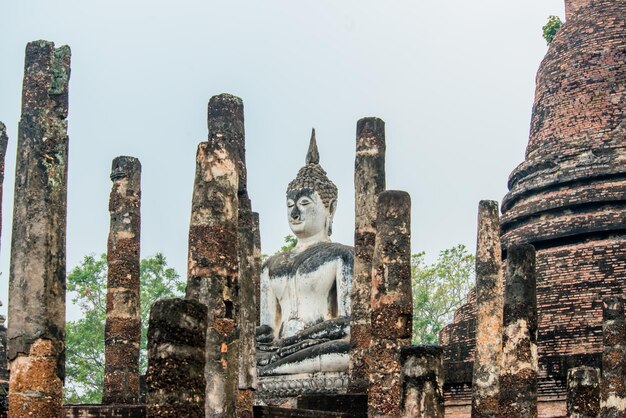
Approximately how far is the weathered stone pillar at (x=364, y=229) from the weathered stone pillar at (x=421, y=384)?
2.17m

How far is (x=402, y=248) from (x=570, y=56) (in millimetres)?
9374

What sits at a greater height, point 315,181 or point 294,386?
point 315,181

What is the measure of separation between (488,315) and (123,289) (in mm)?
4380

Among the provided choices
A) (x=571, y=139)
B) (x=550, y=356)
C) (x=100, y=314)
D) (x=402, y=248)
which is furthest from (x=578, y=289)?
(x=100, y=314)

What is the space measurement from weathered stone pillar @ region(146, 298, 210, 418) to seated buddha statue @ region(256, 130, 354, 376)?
23.9ft

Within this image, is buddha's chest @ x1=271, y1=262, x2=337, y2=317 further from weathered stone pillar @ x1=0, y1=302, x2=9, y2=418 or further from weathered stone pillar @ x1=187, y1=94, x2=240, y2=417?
weathered stone pillar @ x1=187, y1=94, x2=240, y2=417

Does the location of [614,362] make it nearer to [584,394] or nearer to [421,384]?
[584,394]

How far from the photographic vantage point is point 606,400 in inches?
608

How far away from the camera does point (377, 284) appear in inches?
521

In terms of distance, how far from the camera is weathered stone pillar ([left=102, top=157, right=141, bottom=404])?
14.5 m

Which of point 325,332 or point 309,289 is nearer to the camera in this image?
point 325,332

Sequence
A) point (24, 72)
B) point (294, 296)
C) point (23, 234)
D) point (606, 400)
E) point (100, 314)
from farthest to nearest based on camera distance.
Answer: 1. point (100, 314)
2. point (294, 296)
3. point (606, 400)
4. point (24, 72)
5. point (23, 234)

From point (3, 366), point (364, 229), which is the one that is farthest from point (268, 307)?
point (364, 229)

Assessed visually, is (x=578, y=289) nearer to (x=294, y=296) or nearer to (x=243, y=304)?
(x=294, y=296)
